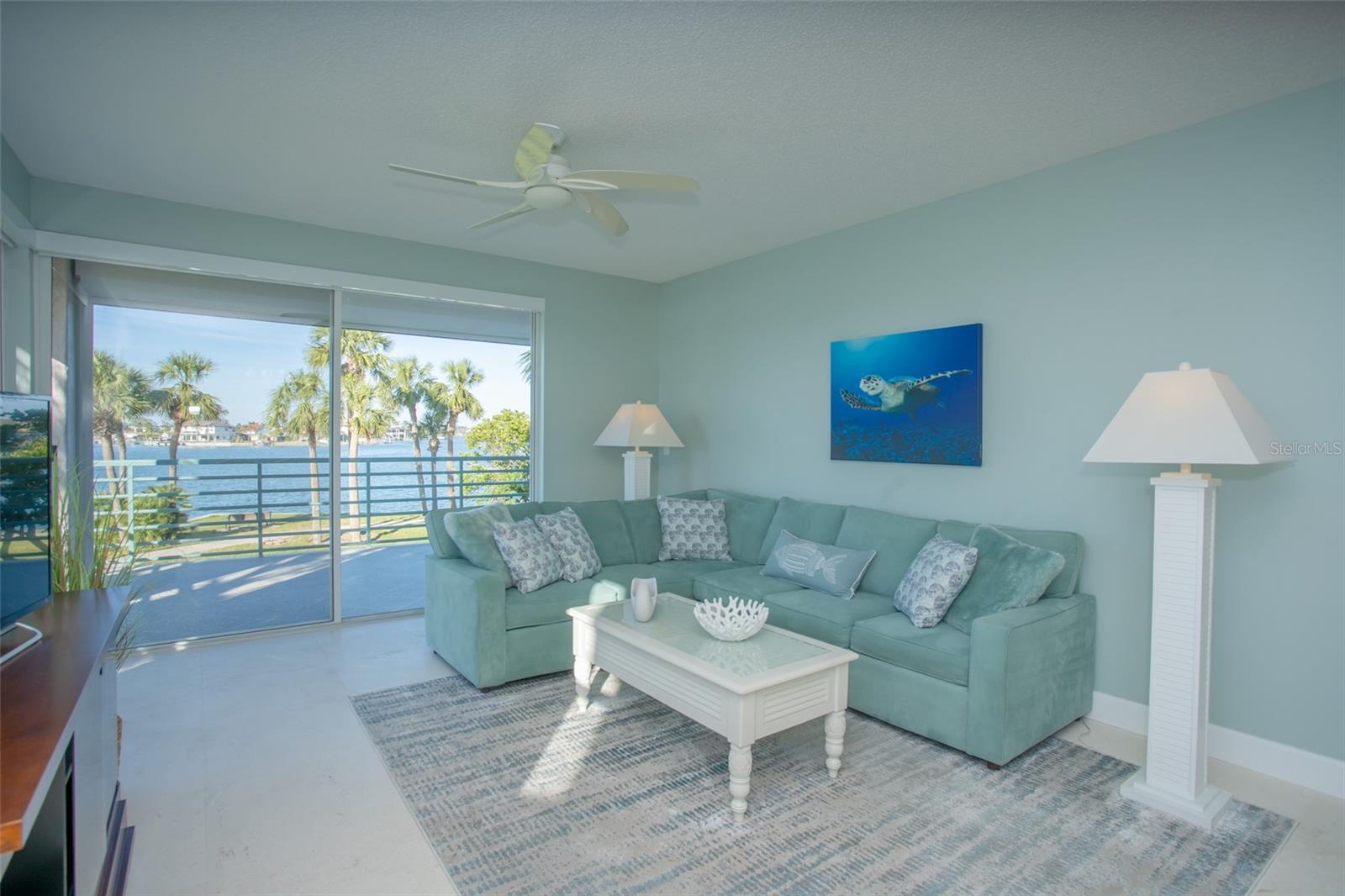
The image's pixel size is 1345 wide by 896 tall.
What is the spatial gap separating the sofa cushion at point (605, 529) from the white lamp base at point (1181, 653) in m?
2.83

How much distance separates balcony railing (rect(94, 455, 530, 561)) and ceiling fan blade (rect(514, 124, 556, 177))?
2751 mm

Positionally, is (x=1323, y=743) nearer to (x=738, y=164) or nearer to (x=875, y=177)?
(x=875, y=177)

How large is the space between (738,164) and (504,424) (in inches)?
111

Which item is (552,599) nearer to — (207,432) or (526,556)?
(526,556)

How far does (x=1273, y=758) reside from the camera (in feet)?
8.71

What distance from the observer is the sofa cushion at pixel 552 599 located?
353 centimetres

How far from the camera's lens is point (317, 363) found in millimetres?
4457

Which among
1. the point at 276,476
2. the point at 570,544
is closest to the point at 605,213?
the point at 570,544

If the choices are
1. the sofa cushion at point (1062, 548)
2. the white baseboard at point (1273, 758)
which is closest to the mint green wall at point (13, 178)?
the sofa cushion at point (1062, 548)

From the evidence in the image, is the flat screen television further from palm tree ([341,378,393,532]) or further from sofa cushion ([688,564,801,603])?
sofa cushion ([688,564,801,603])

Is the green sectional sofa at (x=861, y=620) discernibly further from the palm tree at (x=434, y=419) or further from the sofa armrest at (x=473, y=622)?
the palm tree at (x=434, y=419)

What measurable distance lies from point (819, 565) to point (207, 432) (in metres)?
3.69

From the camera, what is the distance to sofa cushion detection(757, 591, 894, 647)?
321 cm

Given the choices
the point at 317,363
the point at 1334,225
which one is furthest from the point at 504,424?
the point at 1334,225
